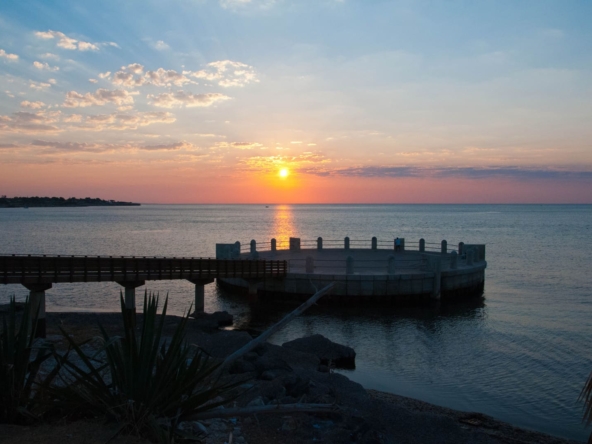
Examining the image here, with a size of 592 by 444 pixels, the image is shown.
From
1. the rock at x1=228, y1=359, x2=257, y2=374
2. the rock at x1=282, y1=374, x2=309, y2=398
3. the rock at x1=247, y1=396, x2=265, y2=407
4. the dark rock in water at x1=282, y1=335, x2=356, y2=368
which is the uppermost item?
the rock at x1=247, y1=396, x2=265, y2=407

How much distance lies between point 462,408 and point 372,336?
29.5 ft

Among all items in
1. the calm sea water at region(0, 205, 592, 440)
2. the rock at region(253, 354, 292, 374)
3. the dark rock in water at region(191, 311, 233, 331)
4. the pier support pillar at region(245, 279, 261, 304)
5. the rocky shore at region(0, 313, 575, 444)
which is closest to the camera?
the rocky shore at region(0, 313, 575, 444)

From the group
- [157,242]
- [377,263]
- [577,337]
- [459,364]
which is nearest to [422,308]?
[377,263]

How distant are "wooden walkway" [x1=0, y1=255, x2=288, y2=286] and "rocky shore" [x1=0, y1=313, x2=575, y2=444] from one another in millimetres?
4506

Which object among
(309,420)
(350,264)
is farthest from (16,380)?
(350,264)

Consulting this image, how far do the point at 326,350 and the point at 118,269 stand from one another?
10.3m

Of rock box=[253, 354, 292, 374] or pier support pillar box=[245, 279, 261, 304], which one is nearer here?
rock box=[253, 354, 292, 374]

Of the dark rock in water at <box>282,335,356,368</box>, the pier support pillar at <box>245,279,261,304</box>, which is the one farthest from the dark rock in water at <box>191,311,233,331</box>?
the dark rock in water at <box>282,335,356,368</box>

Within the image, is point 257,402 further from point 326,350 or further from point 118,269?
point 118,269

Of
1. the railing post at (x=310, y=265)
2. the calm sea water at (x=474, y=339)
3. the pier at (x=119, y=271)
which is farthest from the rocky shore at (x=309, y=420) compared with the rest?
the railing post at (x=310, y=265)

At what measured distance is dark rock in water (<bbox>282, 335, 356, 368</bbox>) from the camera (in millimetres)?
18266

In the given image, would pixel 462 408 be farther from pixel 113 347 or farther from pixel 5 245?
pixel 5 245

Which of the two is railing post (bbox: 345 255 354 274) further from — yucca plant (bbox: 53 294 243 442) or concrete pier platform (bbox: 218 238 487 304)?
yucca plant (bbox: 53 294 243 442)

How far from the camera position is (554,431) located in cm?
1319
